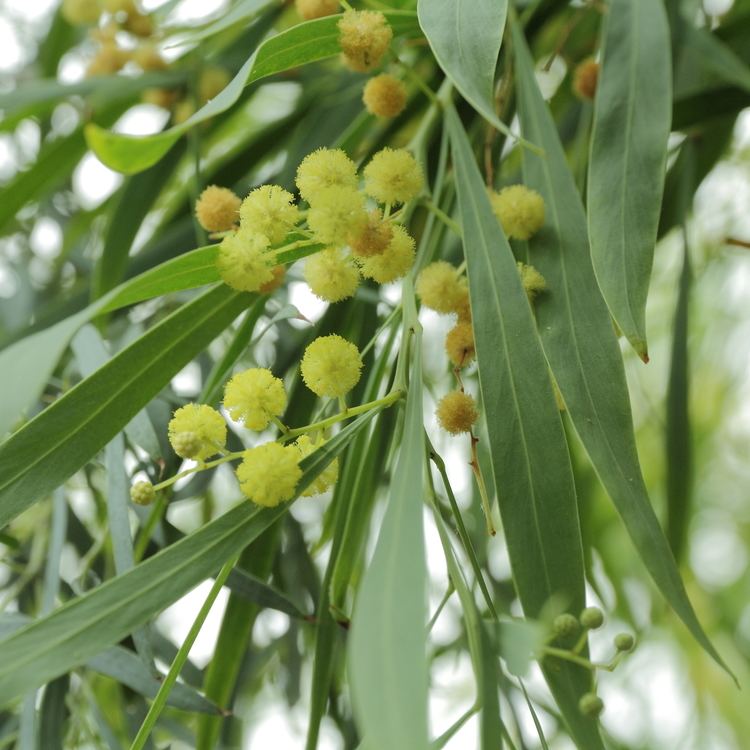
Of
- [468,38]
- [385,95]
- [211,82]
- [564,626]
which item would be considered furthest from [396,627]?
[211,82]

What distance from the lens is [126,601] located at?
0.48m

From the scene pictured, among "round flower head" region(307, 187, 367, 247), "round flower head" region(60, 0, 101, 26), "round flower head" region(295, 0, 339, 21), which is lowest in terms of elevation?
"round flower head" region(307, 187, 367, 247)

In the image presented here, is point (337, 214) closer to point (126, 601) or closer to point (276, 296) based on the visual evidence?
point (126, 601)

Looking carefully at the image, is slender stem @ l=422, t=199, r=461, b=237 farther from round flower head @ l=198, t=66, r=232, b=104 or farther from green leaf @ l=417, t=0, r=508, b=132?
round flower head @ l=198, t=66, r=232, b=104

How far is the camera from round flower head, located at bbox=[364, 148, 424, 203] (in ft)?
1.85

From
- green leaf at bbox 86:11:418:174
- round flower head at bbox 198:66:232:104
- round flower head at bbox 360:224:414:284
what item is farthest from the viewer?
round flower head at bbox 198:66:232:104

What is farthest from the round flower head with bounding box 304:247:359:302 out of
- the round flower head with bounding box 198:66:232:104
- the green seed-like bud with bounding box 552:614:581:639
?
the round flower head with bounding box 198:66:232:104

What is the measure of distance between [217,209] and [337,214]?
0.15m

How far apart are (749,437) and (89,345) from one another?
1449 mm

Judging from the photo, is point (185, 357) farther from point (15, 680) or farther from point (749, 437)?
point (749, 437)

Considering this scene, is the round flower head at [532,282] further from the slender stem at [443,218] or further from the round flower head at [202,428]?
the round flower head at [202,428]

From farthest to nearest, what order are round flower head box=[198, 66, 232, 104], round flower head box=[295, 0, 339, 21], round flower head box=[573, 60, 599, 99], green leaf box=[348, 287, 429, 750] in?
round flower head box=[198, 66, 232, 104] → round flower head box=[573, 60, 599, 99] → round flower head box=[295, 0, 339, 21] → green leaf box=[348, 287, 429, 750]

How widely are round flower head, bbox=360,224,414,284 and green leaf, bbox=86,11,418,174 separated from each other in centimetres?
12

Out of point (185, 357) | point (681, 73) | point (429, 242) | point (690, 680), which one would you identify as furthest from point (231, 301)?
point (690, 680)
